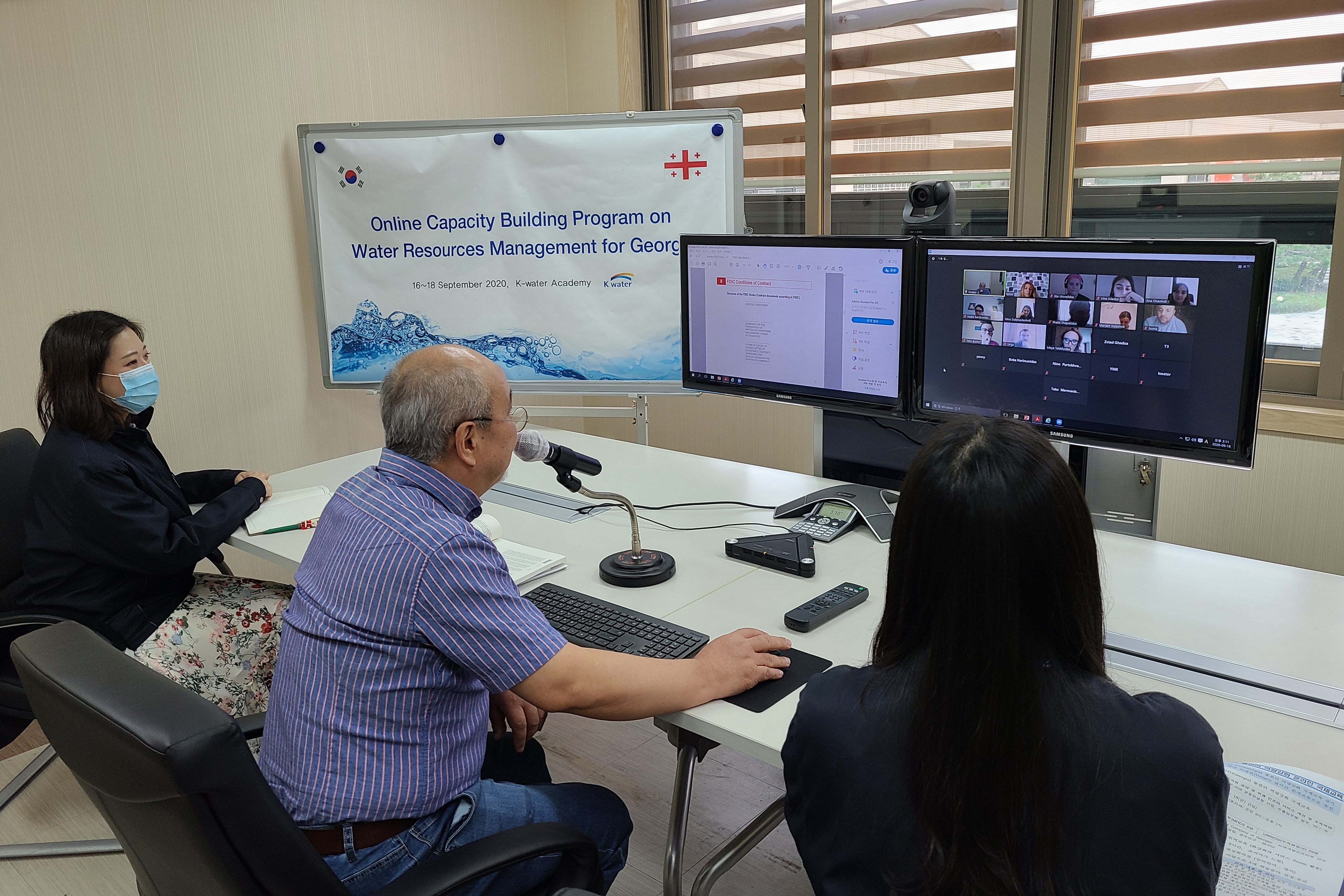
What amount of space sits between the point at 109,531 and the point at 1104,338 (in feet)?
6.37

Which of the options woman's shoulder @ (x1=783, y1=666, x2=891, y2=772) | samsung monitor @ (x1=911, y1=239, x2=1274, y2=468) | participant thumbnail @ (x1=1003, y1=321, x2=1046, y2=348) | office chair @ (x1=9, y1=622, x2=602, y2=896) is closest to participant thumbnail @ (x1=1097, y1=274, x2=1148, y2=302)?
samsung monitor @ (x1=911, y1=239, x2=1274, y2=468)

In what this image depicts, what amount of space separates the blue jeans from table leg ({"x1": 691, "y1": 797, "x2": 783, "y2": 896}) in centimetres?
14

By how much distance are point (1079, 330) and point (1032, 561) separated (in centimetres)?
96

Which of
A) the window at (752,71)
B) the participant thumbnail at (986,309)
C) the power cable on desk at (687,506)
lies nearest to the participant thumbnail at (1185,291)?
the participant thumbnail at (986,309)

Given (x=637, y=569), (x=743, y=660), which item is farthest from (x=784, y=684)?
(x=637, y=569)

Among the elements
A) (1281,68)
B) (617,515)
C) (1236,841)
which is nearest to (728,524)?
(617,515)

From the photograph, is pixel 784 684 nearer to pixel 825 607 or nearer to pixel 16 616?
pixel 825 607

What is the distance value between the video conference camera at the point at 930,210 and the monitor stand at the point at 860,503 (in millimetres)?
558

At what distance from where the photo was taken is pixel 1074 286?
1663 mm

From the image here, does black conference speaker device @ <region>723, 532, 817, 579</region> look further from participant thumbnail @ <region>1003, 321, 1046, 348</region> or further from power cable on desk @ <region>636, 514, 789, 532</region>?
participant thumbnail @ <region>1003, 321, 1046, 348</region>

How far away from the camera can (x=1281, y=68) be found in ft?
9.05

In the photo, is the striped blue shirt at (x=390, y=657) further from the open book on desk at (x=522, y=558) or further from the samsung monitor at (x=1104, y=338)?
the samsung monitor at (x=1104, y=338)

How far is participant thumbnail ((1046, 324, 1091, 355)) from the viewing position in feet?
5.47

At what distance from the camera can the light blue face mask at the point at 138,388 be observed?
208 cm
